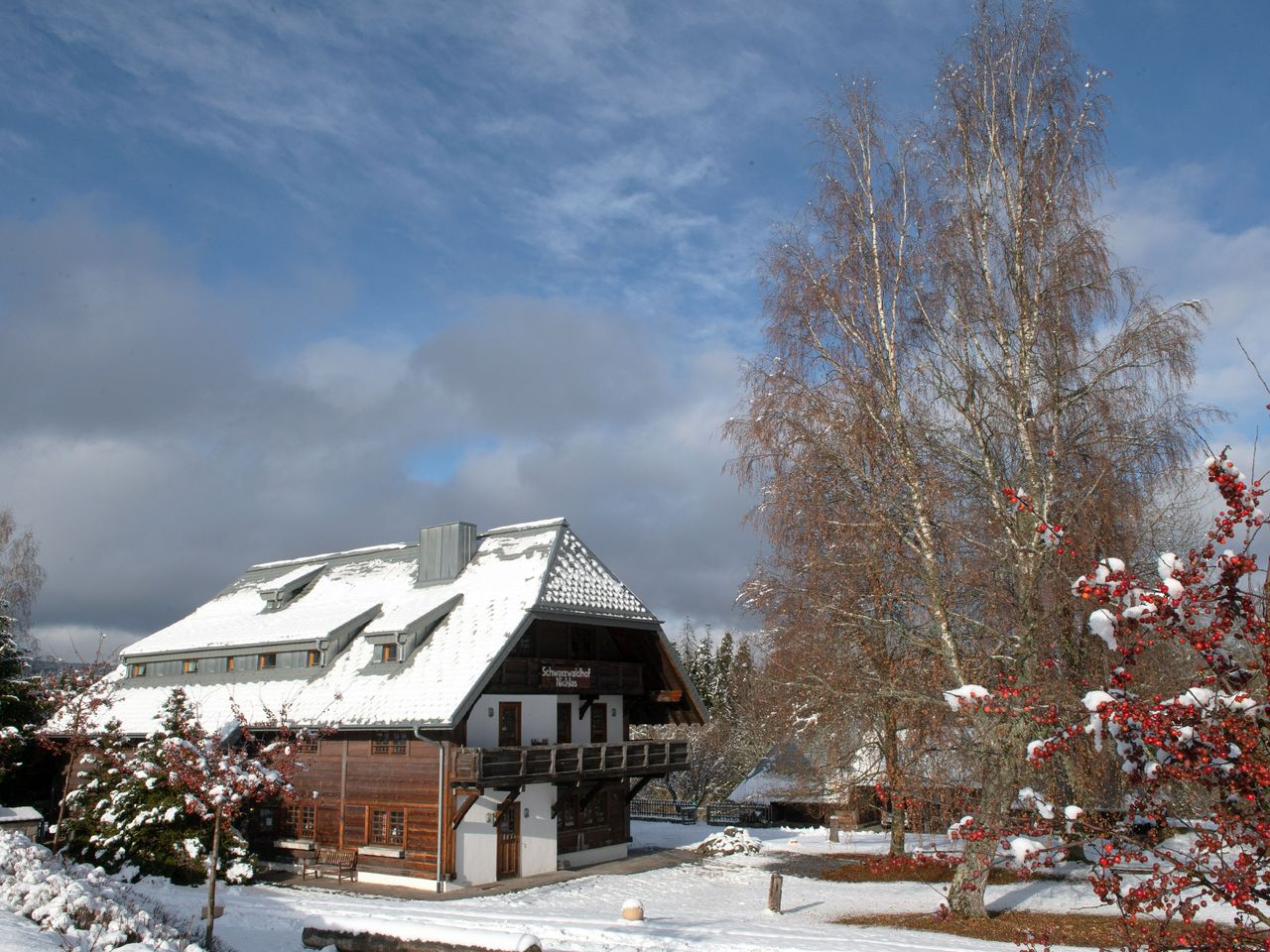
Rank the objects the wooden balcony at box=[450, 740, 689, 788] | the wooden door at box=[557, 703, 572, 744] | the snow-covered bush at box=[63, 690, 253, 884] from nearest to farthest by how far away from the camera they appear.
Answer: the snow-covered bush at box=[63, 690, 253, 884] < the wooden balcony at box=[450, 740, 689, 788] < the wooden door at box=[557, 703, 572, 744]

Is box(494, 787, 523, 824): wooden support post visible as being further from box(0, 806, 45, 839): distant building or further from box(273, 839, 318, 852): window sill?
box(0, 806, 45, 839): distant building

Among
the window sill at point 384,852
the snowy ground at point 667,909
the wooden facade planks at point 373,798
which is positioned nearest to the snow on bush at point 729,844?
A: the snowy ground at point 667,909

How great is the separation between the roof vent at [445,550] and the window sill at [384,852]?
27.1 feet

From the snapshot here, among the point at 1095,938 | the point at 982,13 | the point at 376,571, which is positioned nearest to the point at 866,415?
the point at 982,13

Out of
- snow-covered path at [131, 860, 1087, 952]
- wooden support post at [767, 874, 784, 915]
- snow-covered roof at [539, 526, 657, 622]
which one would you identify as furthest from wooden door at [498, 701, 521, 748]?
wooden support post at [767, 874, 784, 915]

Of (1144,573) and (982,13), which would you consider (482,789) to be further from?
(982,13)

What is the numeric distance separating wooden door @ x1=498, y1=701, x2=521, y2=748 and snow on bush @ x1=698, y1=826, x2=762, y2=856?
856 centimetres

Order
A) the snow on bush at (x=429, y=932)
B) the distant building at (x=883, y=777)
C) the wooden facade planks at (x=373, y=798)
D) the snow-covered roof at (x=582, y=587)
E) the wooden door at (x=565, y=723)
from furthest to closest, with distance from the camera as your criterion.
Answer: the wooden door at (x=565, y=723)
the snow-covered roof at (x=582, y=587)
the wooden facade planks at (x=373, y=798)
the distant building at (x=883, y=777)
the snow on bush at (x=429, y=932)

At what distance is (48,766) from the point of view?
35.7 meters

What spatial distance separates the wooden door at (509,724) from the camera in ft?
92.1

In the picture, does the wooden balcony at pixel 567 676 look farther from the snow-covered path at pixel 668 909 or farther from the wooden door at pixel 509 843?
the snow-covered path at pixel 668 909

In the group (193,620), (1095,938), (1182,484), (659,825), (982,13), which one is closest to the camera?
(1095,938)

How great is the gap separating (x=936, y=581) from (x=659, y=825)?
25644 millimetres

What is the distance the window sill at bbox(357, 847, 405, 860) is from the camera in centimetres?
2641
